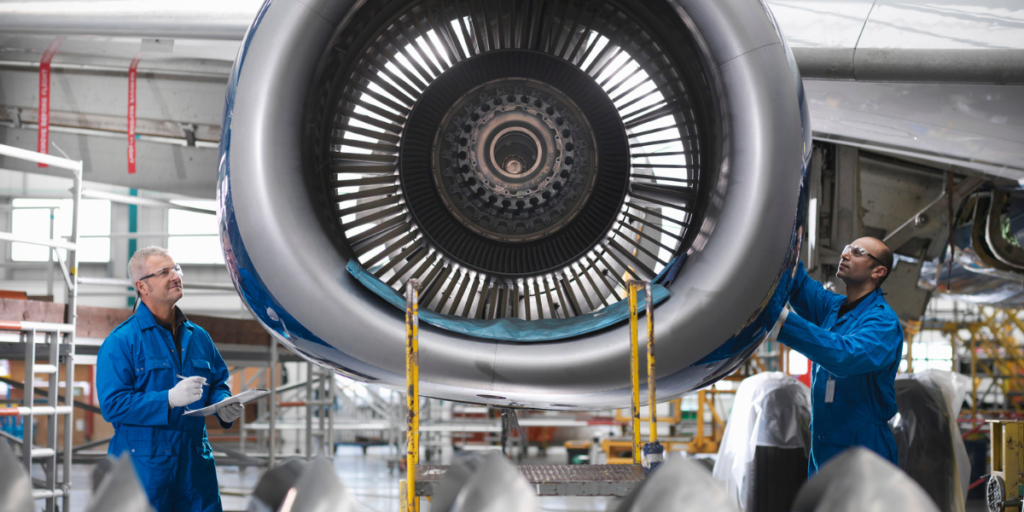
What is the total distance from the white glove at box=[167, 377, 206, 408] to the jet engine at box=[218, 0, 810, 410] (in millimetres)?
895

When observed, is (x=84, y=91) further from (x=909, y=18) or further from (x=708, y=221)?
(x=909, y=18)

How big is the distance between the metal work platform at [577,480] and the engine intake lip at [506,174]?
0.54 m

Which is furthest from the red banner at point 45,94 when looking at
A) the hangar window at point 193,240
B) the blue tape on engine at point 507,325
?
the hangar window at point 193,240

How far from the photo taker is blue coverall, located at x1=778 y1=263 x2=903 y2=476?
2.68 meters

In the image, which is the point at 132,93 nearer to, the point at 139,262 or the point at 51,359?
the point at 139,262

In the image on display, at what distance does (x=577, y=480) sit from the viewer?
154 cm

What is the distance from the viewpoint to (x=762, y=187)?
1.59m

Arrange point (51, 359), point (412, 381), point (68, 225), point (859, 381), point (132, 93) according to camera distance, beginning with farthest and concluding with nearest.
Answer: point (68, 225)
point (51, 359)
point (132, 93)
point (859, 381)
point (412, 381)

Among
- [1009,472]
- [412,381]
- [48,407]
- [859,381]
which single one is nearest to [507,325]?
[412,381]

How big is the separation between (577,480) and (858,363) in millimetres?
1463

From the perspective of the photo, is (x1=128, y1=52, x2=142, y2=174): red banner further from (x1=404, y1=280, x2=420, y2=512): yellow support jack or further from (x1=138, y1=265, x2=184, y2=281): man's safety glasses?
(x1=404, y1=280, x2=420, y2=512): yellow support jack

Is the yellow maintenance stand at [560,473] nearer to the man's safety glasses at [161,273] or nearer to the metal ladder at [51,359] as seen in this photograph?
the man's safety glasses at [161,273]

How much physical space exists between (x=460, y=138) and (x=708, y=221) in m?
0.65

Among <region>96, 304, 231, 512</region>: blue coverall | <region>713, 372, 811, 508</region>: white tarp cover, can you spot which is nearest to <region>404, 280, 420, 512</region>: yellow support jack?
<region>96, 304, 231, 512</region>: blue coverall
